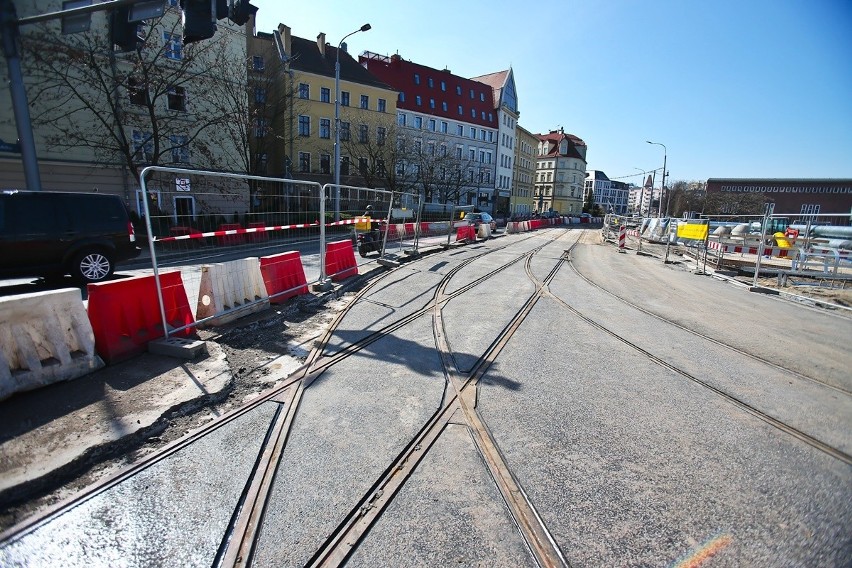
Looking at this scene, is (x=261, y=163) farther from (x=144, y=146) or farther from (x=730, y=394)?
(x=730, y=394)

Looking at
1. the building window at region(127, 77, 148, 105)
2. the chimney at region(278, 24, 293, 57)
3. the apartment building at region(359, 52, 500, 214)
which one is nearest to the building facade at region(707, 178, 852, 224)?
the apartment building at region(359, 52, 500, 214)

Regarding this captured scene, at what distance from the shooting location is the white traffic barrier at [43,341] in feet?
11.8

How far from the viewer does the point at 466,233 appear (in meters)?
21.9

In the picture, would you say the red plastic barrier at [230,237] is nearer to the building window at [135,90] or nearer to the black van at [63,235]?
the black van at [63,235]

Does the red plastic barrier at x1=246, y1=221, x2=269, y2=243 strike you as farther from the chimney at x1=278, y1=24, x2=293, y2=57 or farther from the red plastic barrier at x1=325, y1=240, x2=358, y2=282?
the chimney at x1=278, y1=24, x2=293, y2=57

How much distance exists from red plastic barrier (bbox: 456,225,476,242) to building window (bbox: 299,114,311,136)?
80.7ft

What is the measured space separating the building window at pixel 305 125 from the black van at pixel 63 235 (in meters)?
32.8

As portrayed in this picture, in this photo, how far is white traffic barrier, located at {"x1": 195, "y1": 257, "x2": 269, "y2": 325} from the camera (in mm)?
5832

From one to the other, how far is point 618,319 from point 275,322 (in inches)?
238

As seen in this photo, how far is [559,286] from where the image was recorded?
10.6 metres

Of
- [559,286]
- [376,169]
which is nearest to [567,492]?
[559,286]

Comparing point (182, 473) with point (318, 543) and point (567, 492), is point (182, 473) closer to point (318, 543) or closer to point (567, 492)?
point (318, 543)

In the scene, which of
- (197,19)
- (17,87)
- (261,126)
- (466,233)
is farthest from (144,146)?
(197,19)

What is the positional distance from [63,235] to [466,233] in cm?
1680
